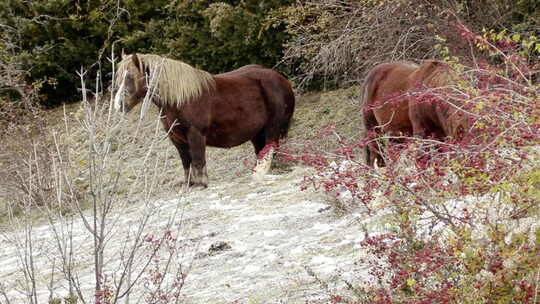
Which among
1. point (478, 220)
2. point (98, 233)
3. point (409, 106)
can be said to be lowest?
point (98, 233)

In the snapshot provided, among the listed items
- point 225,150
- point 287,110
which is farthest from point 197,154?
point 225,150

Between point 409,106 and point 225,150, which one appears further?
point 225,150

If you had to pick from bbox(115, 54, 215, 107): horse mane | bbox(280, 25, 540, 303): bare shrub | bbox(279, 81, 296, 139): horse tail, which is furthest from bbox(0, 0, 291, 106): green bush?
bbox(280, 25, 540, 303): bare shrub

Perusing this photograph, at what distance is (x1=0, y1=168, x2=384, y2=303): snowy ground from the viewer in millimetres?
5223

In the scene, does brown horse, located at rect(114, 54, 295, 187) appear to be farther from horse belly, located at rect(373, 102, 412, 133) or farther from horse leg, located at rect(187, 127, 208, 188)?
horse belly, located at rect(373, 102, 412, 133)

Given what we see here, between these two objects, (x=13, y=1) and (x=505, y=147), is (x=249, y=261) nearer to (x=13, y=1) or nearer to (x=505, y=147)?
(x=505, y=147)

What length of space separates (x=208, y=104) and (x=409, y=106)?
328 cm

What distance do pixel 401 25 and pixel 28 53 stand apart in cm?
886

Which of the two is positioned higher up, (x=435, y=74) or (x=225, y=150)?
(x=435, y=74)

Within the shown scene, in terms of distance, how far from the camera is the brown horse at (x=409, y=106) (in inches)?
287

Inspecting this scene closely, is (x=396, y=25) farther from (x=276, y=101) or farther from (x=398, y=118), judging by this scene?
(x=398, y=118)

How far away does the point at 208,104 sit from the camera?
34.3 ft

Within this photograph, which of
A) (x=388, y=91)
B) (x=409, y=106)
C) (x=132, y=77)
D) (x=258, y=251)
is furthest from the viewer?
(x=132, y=77)

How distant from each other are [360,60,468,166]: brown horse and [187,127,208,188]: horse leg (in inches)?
79.7
